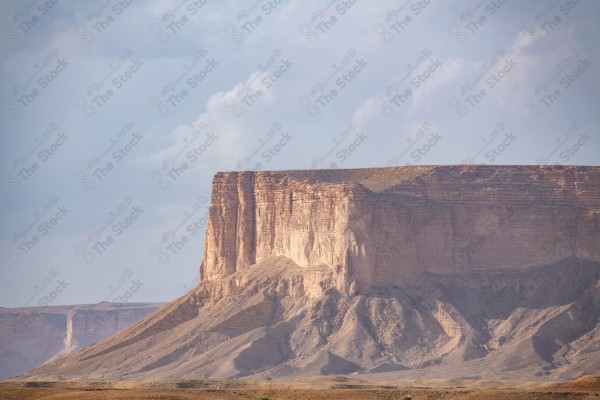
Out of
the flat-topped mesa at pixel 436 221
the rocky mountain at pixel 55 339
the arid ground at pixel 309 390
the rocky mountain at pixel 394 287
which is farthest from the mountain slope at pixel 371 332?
the rocky mountain at pixel 55 339

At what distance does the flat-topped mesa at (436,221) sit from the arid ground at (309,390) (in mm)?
17550

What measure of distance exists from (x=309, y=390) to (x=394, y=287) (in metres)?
29.0

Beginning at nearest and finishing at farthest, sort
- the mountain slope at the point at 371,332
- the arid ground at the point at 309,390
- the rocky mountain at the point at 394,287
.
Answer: the arid ground at the point at 309,390 → the mountain slope at the point at 371,332 → the rocky mountain at the point at 394,287

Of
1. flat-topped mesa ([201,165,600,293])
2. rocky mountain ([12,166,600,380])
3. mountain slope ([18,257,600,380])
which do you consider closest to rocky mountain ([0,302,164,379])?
rocky mountain ([12,166,600,380])

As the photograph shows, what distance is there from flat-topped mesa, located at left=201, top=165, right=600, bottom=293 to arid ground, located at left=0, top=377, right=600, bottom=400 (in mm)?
17550

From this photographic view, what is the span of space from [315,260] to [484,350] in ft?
49.4

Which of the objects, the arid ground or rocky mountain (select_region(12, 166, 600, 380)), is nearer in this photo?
the arid ground

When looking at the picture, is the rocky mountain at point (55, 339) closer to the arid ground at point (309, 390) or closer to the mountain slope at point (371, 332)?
the mountain slope at point (371, 332)

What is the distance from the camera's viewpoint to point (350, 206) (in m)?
111

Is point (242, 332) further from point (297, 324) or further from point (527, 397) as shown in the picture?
point (527, 397)

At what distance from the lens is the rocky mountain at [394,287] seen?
345 feet

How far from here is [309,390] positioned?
83.5 metres

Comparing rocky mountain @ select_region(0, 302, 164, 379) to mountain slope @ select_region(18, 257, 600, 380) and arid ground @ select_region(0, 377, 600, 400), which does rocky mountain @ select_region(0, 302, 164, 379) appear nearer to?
mountain slope @ select_region(18, 257, 600, 380)

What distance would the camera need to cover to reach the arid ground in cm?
7744
